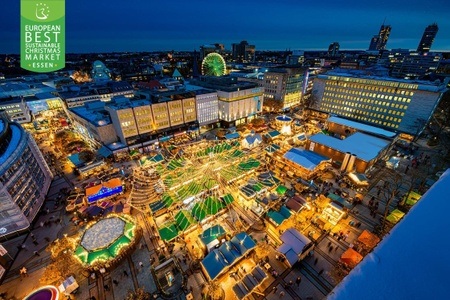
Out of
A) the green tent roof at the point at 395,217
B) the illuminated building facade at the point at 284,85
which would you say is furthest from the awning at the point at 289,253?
the illuminated building facade at the point at 284,85

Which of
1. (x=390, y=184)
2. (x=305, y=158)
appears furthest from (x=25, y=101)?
(x=390, y=184)

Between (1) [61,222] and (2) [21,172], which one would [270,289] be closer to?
(1) [61,222]

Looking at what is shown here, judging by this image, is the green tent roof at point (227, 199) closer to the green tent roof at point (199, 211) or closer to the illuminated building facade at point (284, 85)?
the green tent roof at point (199, 211)

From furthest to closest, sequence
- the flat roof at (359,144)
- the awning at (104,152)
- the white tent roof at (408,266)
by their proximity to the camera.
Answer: the awning at (104,152)
the flat roof at (359,144)
the white tent roof at (408,266)

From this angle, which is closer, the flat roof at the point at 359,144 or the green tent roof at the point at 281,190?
the green tent roof at the point at 281,190

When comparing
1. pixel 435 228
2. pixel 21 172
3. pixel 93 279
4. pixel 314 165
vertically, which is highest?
pixel 435 228

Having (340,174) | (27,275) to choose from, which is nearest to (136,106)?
(27,275)

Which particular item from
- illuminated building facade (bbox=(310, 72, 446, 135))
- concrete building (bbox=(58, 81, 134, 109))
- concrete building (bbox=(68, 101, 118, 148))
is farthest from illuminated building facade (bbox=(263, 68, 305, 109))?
concrete building (bbox=(68, 101, 118, 148))

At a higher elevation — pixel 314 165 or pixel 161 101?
pixel 161 101
